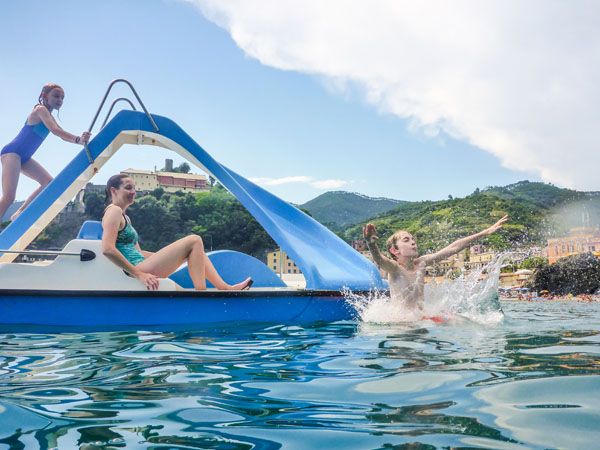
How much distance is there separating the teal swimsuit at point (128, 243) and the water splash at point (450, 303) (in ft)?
7.61

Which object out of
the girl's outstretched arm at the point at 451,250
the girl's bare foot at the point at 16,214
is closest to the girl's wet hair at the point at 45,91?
the girl's bare foot at the point at 16,214

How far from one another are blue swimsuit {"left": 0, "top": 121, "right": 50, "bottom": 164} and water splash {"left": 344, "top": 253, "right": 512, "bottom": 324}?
409 cm

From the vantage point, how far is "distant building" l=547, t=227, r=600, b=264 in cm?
6187

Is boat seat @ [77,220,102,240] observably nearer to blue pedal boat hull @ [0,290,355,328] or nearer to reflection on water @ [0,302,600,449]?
blue pedal boat hull @ [0,290,355,328]

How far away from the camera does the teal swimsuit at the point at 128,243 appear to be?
17.6 ft

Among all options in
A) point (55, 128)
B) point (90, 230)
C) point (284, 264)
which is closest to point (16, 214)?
point (90, 230)

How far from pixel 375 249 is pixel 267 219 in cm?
168

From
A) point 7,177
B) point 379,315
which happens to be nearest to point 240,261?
point 379,315

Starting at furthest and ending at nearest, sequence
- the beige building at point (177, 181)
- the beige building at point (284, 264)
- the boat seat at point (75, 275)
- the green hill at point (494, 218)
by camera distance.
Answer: the green hill at point (494, 218) < the beige building at point (177, 181) < the beige building at point (284, 264) < the boat seat at point (75, 275)

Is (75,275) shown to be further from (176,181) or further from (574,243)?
(574,243)

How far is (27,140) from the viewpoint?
6.29 m

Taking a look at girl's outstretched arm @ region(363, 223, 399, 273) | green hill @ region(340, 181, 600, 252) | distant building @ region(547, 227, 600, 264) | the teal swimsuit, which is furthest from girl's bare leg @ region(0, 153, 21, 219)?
distant building @ region(547, 227, 600, 264)

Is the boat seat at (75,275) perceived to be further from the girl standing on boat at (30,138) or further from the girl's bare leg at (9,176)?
the girl's bare leg at (9,176)

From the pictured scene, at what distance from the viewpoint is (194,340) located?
4.33m
